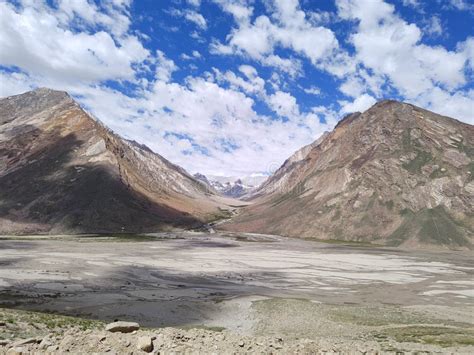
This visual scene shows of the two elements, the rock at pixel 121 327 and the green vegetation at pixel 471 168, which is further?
the green vegetation at pixel 471 168

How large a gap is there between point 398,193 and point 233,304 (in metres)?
137

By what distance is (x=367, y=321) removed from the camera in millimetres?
34156

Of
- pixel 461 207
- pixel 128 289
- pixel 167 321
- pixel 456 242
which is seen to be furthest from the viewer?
pixel 461 207

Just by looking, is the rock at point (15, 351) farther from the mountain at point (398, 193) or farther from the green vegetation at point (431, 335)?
the mountain at point (398, 193)

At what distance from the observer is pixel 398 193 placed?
164 metres

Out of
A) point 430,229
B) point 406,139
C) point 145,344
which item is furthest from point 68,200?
point 145,344

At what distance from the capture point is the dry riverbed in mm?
18734

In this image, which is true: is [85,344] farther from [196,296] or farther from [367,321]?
[196,296]

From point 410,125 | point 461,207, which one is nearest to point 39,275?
point 461,207

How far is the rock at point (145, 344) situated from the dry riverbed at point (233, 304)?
10.1 inches

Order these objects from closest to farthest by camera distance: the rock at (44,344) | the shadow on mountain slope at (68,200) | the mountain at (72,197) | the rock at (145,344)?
the rock at (145,344) < the rock at (44,344) < the shadow on mountain slope at (68,200) < the mountain at (72,197)

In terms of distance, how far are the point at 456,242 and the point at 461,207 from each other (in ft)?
72.1

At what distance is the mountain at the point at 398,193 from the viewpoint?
14550cm

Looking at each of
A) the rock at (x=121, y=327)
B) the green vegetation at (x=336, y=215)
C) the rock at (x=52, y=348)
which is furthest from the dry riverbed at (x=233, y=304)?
the green vegetation at (x=336, y=215)
